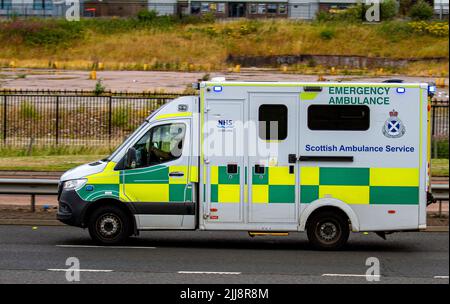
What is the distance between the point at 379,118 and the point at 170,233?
424 centimetres

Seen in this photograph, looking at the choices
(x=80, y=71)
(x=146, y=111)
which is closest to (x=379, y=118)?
(x=146, y=111)

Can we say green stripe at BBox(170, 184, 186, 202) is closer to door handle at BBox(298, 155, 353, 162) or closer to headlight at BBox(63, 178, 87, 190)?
headlight at BBox(63, 178, 87, 190)

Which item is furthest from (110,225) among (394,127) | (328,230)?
(394,127)

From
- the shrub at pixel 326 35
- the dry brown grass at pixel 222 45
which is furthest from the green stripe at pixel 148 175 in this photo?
the shrub at pixel 326 35

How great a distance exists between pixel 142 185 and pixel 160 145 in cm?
65

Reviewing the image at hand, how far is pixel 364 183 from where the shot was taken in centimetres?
1306

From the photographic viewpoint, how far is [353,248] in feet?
44.7

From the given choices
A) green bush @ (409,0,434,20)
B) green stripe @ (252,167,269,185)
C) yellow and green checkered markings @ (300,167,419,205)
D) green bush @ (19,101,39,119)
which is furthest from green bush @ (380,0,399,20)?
green stripe @ (252,167,269,185)

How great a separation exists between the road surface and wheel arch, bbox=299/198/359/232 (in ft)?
1.43

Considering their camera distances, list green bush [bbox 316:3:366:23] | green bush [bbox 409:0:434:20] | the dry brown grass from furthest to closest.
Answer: green bush [bbox 316:3:366:23], green bush [bbox 409:0:434:20], the dry brown grass

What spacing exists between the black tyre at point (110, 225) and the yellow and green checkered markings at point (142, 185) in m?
0.24

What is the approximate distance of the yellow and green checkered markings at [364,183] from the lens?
1305 cm

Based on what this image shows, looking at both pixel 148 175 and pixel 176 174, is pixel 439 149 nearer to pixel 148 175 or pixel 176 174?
pixel 176 174

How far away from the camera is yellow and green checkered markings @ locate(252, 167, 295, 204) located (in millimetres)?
13055
